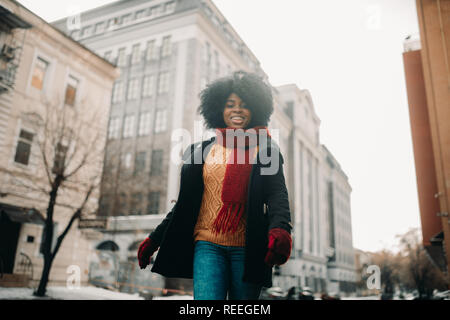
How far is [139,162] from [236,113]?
22048 millimetres

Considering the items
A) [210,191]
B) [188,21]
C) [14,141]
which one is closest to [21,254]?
[14,141]

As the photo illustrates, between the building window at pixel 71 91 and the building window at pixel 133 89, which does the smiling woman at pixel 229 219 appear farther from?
the building window at pixel 133 89

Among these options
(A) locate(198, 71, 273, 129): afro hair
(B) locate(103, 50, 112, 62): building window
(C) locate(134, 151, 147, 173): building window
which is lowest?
(A) locate(198, 71, 273, 129): afro hair

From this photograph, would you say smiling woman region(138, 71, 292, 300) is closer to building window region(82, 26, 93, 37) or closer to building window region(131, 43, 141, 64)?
building window region(131, 43, 141, 64)

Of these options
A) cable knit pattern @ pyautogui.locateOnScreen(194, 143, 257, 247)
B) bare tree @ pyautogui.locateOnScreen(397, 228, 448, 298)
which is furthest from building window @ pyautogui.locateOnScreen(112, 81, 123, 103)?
bare tree @ pyautogui.locateOnScreen(397, 228, 448, 298)

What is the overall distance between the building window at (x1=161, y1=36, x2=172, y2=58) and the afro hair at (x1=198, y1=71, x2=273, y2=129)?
76.8 feet

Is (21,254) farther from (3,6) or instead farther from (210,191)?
(210,191)

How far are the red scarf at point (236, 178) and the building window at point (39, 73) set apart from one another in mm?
10905

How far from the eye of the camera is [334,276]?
51.9 m

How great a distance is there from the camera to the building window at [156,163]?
75.4 ft

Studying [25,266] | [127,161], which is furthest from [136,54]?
[25,266]

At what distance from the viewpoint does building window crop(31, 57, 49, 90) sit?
1151 cm

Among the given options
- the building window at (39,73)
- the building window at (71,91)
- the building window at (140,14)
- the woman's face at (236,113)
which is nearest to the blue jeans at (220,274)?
the woman's face at (236,113)

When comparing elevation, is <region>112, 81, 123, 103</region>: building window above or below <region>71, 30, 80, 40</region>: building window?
below
